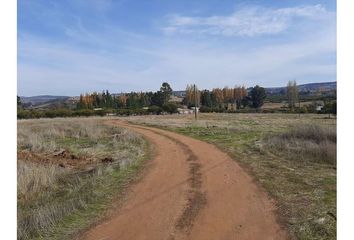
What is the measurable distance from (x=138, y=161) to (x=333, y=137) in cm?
937

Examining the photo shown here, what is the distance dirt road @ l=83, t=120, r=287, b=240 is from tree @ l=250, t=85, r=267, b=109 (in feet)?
333

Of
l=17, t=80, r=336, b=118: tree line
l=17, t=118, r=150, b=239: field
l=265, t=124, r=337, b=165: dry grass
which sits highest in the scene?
l=17, t=80, r=336, b=118: tree line

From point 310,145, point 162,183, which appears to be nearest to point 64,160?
point 162,183

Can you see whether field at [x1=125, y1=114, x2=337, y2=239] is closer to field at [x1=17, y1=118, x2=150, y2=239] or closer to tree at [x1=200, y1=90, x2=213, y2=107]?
field at [x1=17, y1=118, x2=150, y2=239]

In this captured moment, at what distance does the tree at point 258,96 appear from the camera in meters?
111

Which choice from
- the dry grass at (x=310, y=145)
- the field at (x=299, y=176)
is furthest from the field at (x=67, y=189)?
the dry grass at (x=310, y=145)

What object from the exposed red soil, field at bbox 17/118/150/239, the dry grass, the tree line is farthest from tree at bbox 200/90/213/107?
the exposed red soil

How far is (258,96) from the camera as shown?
367 ft

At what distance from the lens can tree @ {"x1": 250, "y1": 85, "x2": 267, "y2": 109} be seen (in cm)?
11140

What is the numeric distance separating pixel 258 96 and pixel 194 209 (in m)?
107

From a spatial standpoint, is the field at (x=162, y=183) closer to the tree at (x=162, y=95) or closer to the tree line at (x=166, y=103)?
the tree line at (x=166, y=103)

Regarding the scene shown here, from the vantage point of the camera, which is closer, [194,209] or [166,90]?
[194,209]

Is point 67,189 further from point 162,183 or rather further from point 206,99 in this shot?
point 206,99
